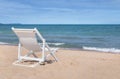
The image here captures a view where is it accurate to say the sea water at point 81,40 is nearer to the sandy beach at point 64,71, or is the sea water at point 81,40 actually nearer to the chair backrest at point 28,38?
the sandy beach at point 64,71

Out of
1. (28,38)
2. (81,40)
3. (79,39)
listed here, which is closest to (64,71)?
(28,38)

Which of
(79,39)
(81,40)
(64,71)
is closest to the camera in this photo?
(64,71)

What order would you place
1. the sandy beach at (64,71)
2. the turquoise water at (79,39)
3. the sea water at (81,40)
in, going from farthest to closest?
1. the turquoise water at (79,39)
2. the sea water at (81,40)
3. the sandy beach at (64,71)

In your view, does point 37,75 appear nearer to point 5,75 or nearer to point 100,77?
point 5,75

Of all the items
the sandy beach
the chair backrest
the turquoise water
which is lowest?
the turquoise water

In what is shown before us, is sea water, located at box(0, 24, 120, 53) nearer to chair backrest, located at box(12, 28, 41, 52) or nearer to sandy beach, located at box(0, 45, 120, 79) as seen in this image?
sandy beach, located at box(0, 45, 120, 79)

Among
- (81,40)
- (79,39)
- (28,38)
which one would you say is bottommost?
(79,39)

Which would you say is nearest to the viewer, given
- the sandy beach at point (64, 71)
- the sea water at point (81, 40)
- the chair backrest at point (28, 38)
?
the sandy beach at point (64, 71)

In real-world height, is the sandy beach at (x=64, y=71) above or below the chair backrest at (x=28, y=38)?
below

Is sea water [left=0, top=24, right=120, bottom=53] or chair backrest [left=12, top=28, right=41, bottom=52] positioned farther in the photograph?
sea water [left=0, top=24, right=120, bottom=53]

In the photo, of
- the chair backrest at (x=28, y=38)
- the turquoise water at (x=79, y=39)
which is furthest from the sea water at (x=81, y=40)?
the chair backrest at (x=28, y=38)

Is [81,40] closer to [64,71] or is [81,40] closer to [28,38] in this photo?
[28,38]

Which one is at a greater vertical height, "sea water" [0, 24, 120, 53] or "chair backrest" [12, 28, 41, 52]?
"chair backrest" [12, 28, 41, 52]

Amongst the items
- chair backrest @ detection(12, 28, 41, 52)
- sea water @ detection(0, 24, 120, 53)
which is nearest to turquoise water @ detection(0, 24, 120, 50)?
sea water @ detection(0, 24, 120, 53)
